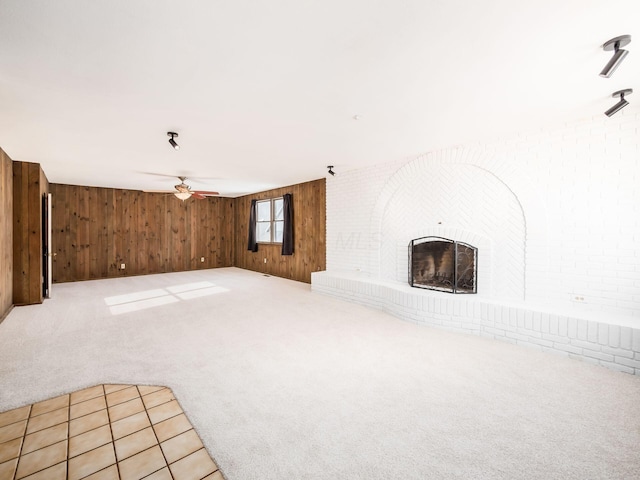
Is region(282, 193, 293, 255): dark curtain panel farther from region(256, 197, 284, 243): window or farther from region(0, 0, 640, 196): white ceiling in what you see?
region(0, 0, 640, 196): white ceiling

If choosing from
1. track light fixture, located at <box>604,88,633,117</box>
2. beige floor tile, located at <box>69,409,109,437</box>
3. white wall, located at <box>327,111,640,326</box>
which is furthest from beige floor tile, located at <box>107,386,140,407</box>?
track light fixture, located at <box>604,88,633,117</box>

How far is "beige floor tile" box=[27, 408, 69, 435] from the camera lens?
177 centimetres

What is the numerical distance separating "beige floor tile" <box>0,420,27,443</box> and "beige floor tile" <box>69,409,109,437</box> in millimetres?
245

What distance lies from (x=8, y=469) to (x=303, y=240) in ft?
17.3

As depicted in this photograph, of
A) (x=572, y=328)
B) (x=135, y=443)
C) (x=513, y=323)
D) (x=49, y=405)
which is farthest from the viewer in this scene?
(x=513, y=323)

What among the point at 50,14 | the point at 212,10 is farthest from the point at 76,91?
the point at 212,10

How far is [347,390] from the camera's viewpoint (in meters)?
2.16

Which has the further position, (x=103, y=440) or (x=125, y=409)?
(x=125, y=409)

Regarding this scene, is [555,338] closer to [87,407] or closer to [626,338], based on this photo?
[626,338]

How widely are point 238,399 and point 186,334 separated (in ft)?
5.18

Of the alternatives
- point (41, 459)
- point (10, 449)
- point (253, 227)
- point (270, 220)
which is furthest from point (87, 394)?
point (253, 227)

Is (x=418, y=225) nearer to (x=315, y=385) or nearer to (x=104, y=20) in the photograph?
(x=315, y=385)

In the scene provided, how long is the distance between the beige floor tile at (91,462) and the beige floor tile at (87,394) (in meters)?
0.66

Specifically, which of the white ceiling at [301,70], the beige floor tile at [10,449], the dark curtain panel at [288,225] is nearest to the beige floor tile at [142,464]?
the beige floor tile at [10,449]
